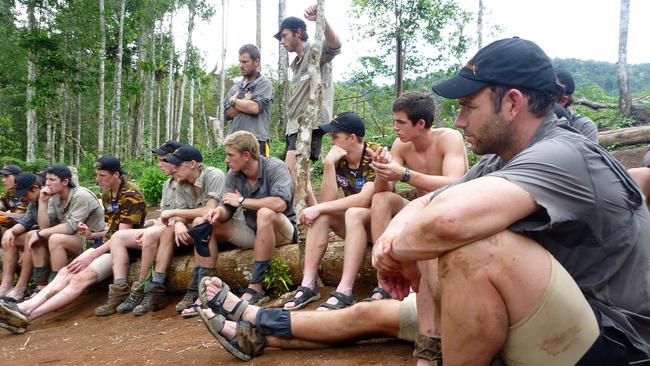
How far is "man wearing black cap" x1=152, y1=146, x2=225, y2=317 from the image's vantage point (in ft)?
15.6

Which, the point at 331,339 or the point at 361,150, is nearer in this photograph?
the point at 331,339

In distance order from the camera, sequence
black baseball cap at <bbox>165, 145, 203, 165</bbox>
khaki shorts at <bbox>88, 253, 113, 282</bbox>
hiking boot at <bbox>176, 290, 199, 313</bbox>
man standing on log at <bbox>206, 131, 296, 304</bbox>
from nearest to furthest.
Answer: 1. man standing on log at <bbox>206, 131, 296, 304</bbox>
2. hiking boot at <bbox>176, 290, 199, 313</bbox>
3. black baseball cap at <bbox>165, 145, 203, 165</bbox>
4. khaki shorts at <bbox>88, 253, 113, 282</bbox>

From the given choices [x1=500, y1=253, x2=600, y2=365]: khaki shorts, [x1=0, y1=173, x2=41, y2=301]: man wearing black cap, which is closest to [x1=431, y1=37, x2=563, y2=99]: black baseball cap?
[x1=500, y1=253, x2=600, y2=365]: khaki shorts

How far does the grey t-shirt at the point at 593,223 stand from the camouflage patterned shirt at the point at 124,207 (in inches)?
181

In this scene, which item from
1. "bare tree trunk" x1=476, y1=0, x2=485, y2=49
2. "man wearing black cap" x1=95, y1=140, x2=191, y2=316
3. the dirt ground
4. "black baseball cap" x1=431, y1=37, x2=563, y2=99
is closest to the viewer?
"black baseball cap" x1=431, y1=37, x2=563, y2=99

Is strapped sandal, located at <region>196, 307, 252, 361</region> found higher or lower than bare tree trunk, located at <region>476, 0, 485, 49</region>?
lower

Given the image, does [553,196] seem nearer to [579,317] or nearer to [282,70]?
[579,317]

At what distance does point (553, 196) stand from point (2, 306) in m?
4.90

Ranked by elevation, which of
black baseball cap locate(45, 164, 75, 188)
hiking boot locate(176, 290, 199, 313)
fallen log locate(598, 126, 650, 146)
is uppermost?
fallen log locate(598, 126, 650, 146)

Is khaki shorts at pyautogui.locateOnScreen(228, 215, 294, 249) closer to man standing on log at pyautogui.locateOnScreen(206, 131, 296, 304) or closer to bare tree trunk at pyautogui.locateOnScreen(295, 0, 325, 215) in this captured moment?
man standing on log at pyautogui.locateOnScreen(206, 131, 296, 304)

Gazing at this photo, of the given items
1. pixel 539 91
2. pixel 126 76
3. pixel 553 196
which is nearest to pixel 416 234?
pixel 553 196

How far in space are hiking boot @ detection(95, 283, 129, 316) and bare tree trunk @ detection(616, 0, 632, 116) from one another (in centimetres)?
1069

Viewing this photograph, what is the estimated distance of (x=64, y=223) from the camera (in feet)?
19.6

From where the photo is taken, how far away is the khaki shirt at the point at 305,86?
5.54m
